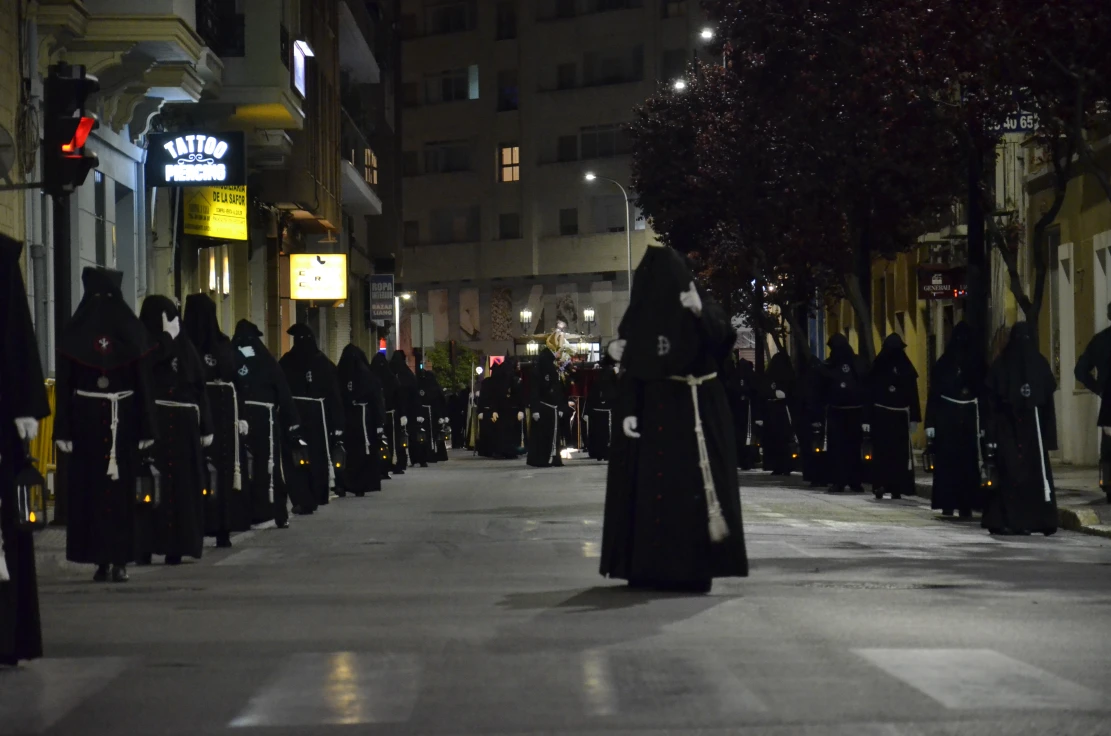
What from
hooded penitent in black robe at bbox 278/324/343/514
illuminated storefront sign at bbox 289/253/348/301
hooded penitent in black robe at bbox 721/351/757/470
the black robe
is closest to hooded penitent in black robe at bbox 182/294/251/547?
the black robe

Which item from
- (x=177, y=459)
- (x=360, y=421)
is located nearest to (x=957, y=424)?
(x=177, y=459)

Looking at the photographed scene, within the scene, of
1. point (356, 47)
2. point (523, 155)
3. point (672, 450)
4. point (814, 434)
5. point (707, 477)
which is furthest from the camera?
point (523, 155)

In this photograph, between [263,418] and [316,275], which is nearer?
[263,418]

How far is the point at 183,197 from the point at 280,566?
19748 mm

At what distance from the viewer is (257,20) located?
3628 centimetres

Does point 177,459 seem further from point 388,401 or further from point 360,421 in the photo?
point 388,401

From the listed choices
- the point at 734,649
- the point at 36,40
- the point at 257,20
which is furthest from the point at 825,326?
the point at 734,649

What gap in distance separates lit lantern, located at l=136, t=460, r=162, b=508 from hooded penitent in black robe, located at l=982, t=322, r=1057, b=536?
8.14m

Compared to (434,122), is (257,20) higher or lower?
lower

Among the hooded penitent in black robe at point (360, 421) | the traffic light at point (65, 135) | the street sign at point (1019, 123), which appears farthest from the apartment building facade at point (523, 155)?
the traffic light at point (65, 135)

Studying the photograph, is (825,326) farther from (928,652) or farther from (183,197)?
(928,652)

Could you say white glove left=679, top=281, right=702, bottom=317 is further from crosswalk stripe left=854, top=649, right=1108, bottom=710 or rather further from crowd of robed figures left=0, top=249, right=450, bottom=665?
crowd of robed figures left=0, top=249, right=450, bottom=665

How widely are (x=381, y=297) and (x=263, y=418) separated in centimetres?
4859

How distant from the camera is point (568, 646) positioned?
34.5ft
